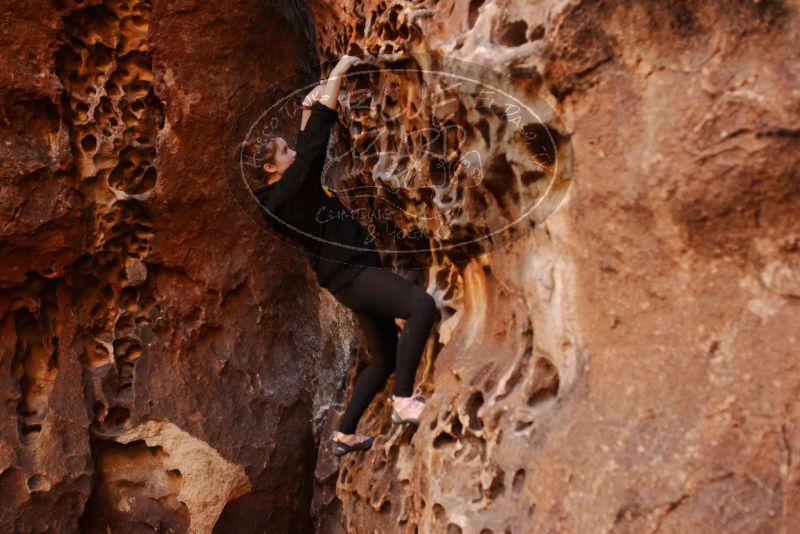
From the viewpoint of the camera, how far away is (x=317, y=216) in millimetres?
2930

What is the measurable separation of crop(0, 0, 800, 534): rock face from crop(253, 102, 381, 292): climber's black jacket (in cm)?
34

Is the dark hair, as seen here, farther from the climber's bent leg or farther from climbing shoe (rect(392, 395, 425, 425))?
climbing shoe (rect(392, 395, 425, 425))

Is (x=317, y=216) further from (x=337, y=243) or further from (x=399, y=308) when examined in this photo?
Answer: (x=399, y=308)

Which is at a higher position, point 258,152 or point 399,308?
point 258,152

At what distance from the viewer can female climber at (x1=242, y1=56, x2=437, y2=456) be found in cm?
281

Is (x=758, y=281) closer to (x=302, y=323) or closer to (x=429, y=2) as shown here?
(x=429, y=2)

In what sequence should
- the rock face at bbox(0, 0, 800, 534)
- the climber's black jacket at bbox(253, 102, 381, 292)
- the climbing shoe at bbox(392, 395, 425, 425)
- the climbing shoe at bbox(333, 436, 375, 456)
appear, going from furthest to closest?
the climbing shoe at bbox(333, 436, 375, 456) < the climbing shoe at bbox(392, 395, 425, 425) < the climber's black jacket at bbox(253, 102, 381, 292) < the rock face at bbox(0, 0, 800, 534)

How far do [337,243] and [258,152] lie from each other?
0.63m

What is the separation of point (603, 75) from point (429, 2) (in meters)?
0.87

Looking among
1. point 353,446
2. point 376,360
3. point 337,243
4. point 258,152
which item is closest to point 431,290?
point 376,360

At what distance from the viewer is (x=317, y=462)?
13.0 feet

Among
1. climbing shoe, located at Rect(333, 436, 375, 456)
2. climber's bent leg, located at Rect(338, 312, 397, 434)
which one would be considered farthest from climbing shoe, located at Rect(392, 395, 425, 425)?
climbing shoe, located at Rect(333, 436, 375, 456)

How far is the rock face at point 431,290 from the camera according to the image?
2.09 metres

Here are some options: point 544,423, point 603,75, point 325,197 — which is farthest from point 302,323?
point 603,75
